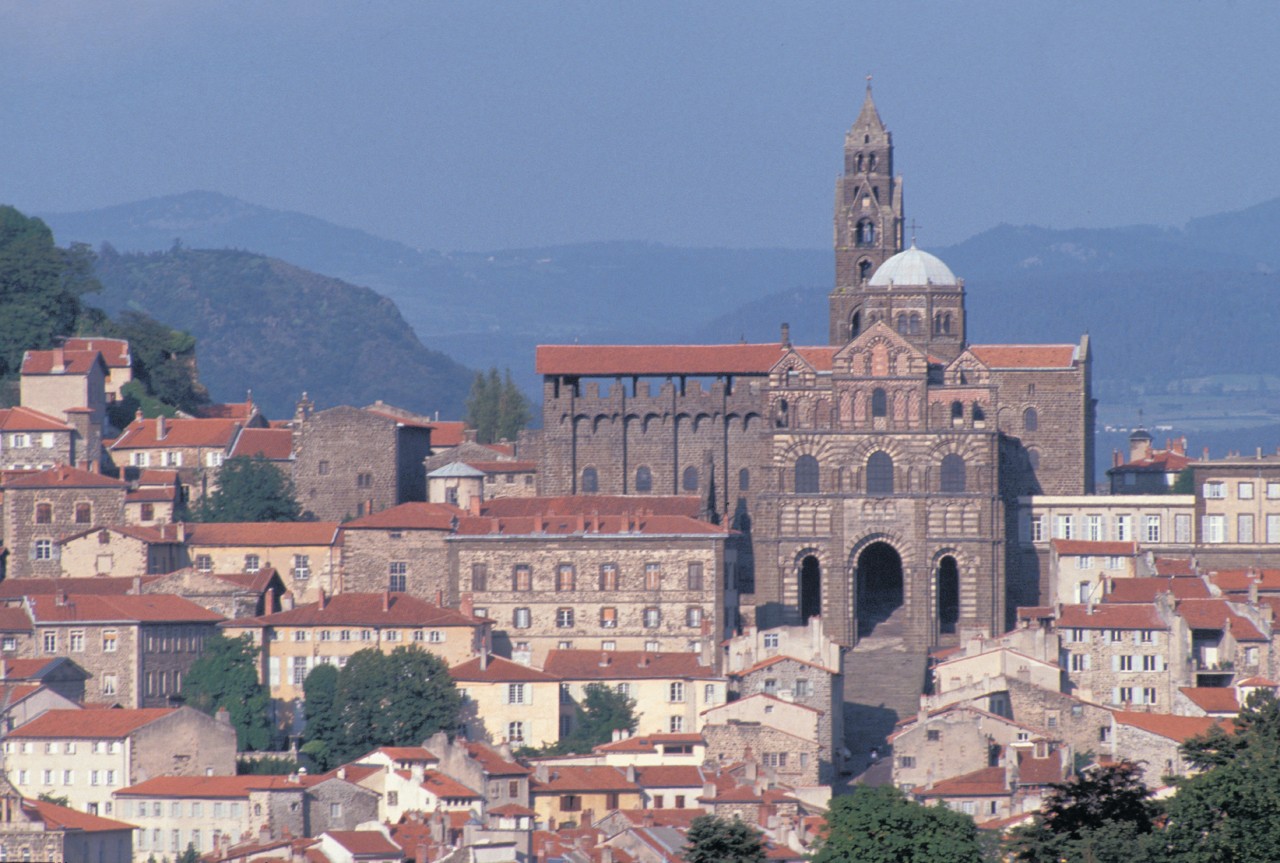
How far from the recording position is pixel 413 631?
307 feet

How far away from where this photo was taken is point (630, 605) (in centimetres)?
9656

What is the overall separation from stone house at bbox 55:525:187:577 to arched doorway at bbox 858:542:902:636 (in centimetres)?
Answer: 2183

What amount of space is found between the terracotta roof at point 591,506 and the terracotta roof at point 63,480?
1275cm

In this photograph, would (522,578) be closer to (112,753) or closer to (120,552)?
(120,552)

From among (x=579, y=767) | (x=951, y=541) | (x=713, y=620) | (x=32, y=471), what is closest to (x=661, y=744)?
(x=579, y=767)

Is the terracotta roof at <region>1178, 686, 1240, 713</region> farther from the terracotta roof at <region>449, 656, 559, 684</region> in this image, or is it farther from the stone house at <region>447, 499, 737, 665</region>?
the terracotta roof at <region>449, 656, 559, 684</region>

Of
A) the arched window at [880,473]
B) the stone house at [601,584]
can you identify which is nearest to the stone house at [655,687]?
the stone house at [601,584]

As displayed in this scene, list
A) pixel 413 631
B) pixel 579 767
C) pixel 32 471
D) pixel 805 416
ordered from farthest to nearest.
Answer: pixel 32 471, pixel 805 416, pixel 413 631, pixel 579 767

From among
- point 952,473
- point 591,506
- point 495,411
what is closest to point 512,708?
point 591,506

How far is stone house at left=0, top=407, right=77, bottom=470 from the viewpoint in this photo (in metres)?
109

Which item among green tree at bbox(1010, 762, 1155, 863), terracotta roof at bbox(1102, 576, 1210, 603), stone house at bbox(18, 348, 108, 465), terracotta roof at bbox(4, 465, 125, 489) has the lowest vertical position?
green tree at bbox(1010, 762, 1155, 863)

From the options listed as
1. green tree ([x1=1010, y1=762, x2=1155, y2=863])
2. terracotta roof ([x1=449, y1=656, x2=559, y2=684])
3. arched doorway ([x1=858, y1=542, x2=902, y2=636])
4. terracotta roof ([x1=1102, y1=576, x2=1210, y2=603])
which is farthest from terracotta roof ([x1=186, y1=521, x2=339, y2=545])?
green tree ([x1=1010, y1=762, x2=1155, y2=863])

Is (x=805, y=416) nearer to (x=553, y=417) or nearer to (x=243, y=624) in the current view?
(x=553, y=417)

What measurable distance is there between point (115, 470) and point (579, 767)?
3000 cm
